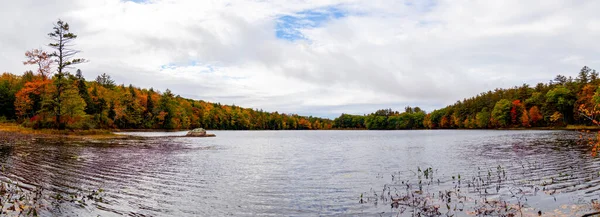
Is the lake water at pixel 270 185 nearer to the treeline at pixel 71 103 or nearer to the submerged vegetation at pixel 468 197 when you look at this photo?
the submerged vegetation at pixel 468 197

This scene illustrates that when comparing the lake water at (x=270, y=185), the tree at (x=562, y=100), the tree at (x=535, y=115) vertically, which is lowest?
the lake water at (x=270, y=185)

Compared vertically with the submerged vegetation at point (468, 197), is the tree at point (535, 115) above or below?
above

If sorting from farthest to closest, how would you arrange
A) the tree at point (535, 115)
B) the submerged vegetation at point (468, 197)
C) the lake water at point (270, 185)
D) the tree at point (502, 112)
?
1. the tree at point (502, 112)
2. the tree at point (535, 115)
3. the lake water at point (270, 185)
4. the submerged vegetation at point (468, 197)

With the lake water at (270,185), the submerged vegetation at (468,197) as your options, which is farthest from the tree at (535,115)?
the submerged vegetation at (468,197)

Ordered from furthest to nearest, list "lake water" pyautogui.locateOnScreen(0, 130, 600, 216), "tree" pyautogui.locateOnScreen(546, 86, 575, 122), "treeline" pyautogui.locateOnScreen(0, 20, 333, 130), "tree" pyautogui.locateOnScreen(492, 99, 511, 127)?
"tree" pyautogui.locateOnScreen(492, 99, 511, 127) → "tree" pyautogui.locateOnScreen(546, 86, 575, 122) → "treeline" pyautogui.locateOnScreen(0, 20, 333, 130) → "lake water" pyautogui.locateOnScreen(0, 130, 600, 216)

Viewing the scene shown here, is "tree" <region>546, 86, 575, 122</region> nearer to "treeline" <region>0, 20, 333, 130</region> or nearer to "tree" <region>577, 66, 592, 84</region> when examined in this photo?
"tree" <region>577, 66, 592, 84</region>

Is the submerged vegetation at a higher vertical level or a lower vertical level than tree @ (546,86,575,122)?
lower

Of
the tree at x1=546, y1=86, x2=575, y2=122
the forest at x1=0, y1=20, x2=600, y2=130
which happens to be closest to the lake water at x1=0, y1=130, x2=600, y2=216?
the forest at x1=0, y1=20, x2=600, y2=130

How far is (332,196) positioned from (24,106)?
11203 centimetres

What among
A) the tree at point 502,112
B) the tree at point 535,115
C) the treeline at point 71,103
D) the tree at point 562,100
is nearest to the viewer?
the treeline at point 71,103

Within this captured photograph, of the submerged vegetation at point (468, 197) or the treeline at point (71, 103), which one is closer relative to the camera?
the submerged vegetation at point (468, 197)

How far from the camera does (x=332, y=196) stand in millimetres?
17750

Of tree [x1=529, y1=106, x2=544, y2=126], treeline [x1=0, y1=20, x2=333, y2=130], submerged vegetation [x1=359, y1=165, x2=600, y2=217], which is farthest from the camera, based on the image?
tree [x1=529, y1=106, x2=544, y2=126]

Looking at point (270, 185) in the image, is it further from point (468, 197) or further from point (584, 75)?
point (584, 75)
